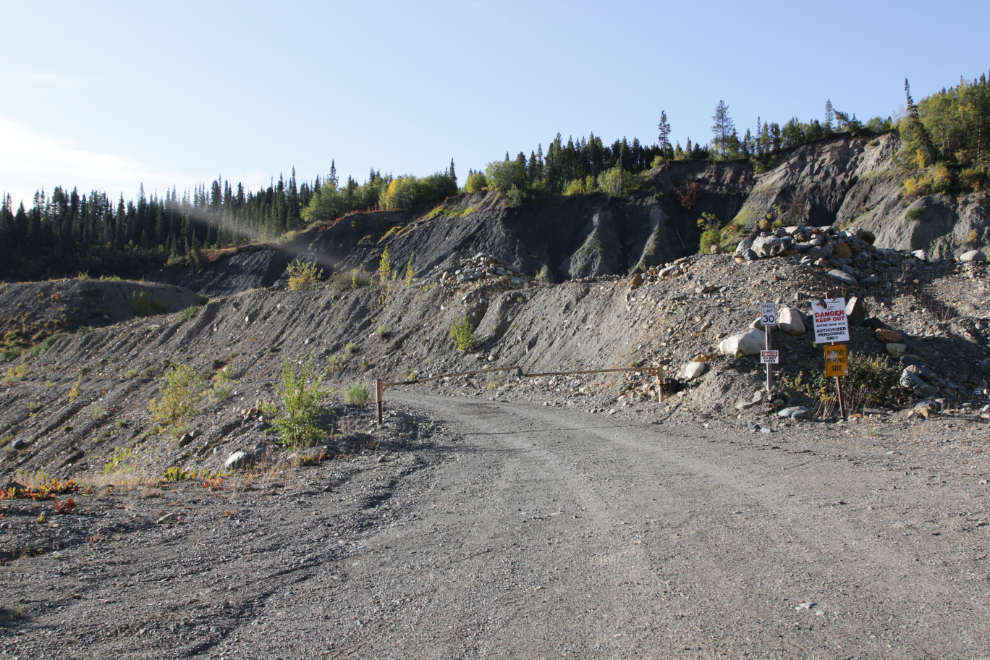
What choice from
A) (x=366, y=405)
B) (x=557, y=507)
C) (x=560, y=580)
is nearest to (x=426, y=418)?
(x=366, y=405)

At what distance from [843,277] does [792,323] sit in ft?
15.8

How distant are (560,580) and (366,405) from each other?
1178 cm

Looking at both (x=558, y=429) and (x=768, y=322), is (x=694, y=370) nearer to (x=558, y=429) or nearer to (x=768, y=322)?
(x=768, y=322)

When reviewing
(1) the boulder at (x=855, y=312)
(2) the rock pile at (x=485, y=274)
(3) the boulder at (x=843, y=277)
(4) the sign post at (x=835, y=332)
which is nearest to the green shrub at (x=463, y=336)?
(2) the rock pile at (x=485, y=274)

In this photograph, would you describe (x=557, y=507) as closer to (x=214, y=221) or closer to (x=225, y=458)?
(x=225, y=458)

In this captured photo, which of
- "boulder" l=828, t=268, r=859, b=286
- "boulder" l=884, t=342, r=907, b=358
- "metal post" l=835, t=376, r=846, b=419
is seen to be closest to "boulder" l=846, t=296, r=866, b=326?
"boulder" l=884, t=342, r=907, b=358

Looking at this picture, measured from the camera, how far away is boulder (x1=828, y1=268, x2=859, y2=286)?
61.8ft

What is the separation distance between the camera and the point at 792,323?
51.4ft

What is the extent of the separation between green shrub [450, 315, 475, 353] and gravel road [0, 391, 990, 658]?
1741cm

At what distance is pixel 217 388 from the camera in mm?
20391

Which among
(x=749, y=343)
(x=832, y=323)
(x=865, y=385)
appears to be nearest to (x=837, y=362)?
(x=832, y=323)

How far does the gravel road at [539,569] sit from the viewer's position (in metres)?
3.81

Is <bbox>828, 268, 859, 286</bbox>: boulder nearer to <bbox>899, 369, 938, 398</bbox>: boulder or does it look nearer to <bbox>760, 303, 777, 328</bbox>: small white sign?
<bbox>899, 369, 938, 398</bbox>: boulder

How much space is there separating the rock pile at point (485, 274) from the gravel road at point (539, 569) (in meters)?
23.1
